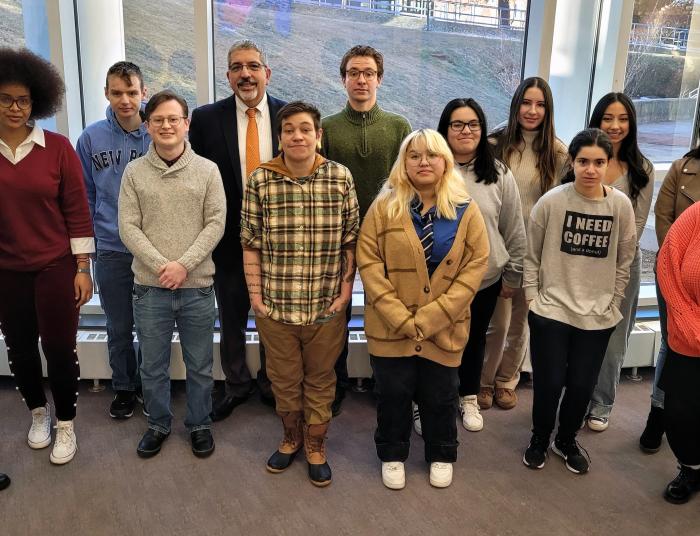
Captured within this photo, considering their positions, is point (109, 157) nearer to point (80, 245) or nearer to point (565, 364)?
point (80, 245)

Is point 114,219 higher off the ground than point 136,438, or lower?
higher

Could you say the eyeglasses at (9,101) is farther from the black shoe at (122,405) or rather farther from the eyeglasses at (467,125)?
the eyeglasses at (467,125)

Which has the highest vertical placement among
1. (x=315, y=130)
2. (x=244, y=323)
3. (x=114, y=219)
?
(x=315, y=130)

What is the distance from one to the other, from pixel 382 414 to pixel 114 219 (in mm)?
1416

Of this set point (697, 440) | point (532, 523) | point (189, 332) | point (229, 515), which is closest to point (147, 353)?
point (189, 332)

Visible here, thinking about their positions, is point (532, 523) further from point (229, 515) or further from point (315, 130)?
point (315, 130)

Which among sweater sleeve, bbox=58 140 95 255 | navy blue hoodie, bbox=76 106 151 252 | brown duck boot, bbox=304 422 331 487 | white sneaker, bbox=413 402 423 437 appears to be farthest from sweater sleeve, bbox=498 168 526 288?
sweater sleeve, bbox=58 140 95 255

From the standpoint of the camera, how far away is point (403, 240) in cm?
217

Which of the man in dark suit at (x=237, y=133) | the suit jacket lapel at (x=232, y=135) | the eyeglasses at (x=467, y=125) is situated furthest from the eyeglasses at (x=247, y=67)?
the eyeglasses at (x=467, y=125)

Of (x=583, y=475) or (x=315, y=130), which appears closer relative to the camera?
(x=315, y=130)

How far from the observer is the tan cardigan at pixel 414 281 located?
2.17m

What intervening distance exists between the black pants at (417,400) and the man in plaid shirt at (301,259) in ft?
0.73

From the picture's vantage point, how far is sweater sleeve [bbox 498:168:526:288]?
248 centimetres

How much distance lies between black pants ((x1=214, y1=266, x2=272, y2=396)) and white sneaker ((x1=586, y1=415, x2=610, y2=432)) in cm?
152
